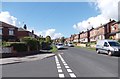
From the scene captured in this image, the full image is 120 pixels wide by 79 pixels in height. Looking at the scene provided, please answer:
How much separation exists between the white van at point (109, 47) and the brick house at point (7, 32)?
41.9m

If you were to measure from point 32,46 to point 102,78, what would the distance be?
81.6ft

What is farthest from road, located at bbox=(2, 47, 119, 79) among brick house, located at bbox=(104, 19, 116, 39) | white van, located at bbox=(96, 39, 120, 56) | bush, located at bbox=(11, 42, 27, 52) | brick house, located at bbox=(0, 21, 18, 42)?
brick house, located at bbox=(104, 19, 116, 39)

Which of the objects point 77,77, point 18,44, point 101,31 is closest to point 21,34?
point 101,31

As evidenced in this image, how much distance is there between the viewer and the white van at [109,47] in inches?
1082

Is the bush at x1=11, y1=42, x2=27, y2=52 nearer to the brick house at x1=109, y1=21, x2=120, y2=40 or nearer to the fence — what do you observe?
the fence

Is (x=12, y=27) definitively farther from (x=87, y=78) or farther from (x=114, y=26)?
(x=87, y=78)

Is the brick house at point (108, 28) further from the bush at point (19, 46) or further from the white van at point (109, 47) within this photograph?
the bush at point (19, 46)

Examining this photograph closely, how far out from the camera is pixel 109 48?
1128 inches

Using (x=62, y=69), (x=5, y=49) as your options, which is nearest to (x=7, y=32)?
(x=5, y=49)

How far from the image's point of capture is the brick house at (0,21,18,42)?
69.0 meters

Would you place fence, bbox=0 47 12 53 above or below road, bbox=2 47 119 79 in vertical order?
above

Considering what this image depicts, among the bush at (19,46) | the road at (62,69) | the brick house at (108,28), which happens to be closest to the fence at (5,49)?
the bush at (19,46)

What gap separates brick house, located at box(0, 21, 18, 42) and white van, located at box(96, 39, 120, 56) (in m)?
41.9

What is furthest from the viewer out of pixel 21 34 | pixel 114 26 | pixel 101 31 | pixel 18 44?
pixel 101 31
